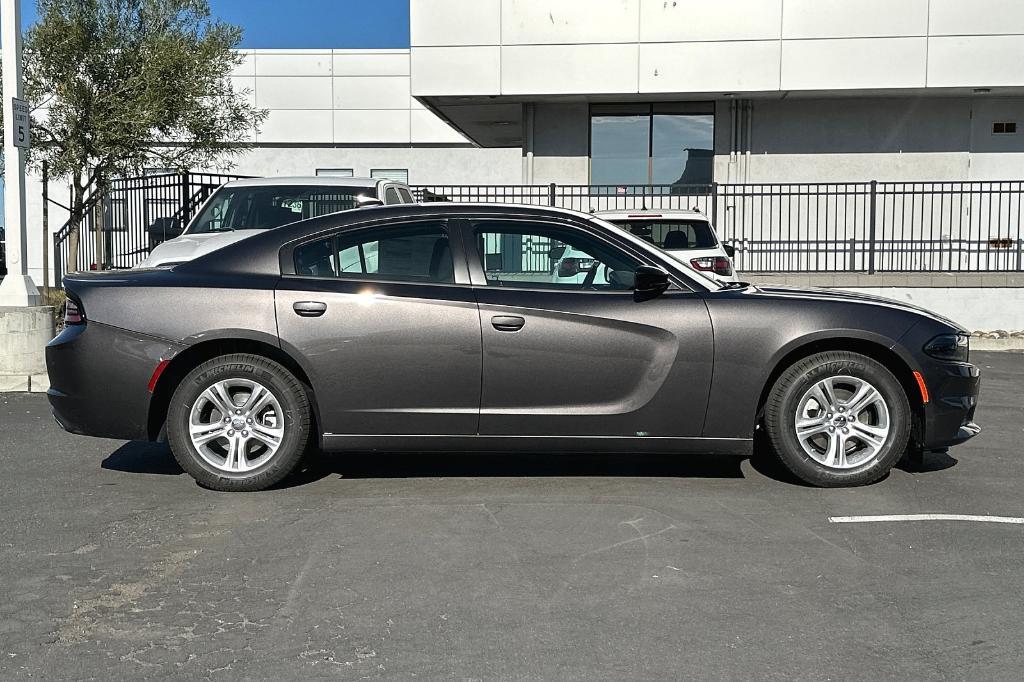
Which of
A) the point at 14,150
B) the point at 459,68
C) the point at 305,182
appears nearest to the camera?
the point at 14,150

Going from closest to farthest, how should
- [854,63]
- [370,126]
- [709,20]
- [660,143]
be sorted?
[854,63] → [709,20] → [660,143] → [370,126]

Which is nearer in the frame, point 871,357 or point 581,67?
point 871,357

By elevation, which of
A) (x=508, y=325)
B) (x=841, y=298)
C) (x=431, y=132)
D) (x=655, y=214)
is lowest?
(x=508, y=325)

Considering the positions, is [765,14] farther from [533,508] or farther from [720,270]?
[533,508]

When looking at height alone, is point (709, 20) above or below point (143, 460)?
above

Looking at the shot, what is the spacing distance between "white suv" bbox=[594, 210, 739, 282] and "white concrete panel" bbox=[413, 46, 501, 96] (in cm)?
867

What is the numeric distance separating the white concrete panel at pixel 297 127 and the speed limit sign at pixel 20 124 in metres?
28.7

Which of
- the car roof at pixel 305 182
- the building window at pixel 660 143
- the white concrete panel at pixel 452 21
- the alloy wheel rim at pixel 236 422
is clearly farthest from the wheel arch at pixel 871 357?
the building window at pixel 660 143

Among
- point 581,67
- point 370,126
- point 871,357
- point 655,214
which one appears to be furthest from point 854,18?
point 370,126

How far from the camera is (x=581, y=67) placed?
20875mm

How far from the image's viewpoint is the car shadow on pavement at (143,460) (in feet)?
22.5

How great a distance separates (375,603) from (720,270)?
9.21 meters

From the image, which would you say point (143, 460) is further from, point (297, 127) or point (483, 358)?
point (297, 127)

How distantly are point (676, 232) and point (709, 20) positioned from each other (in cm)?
911
